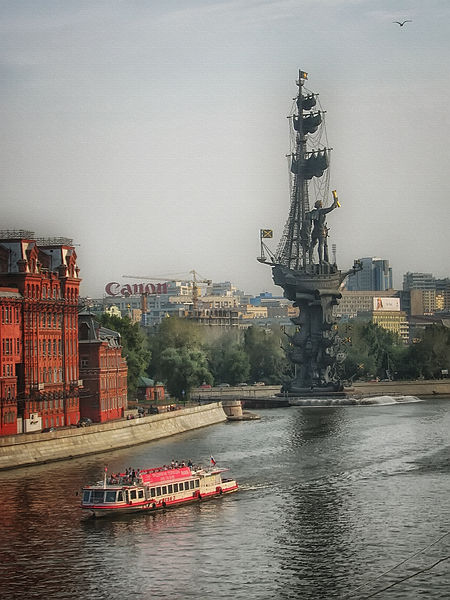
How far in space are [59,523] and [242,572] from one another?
17684mm

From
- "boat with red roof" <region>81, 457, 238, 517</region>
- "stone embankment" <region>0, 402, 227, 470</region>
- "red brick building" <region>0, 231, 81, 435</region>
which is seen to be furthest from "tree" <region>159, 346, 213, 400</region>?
"boat with red roof" <region>81, 457, 238, 517</region>

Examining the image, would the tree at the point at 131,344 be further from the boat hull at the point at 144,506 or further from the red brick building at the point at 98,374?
the boat hull at the point at 144,506

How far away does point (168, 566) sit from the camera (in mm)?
67750

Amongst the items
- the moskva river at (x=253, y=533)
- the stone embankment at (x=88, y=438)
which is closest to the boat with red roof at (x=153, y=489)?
the moskva river at (x=253, y=533)

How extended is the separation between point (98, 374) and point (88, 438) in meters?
22.3

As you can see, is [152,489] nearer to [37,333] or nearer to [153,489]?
[153,489]

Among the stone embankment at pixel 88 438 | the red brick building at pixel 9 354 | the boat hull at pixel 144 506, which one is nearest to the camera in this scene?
the boat hull at pixel 144 506

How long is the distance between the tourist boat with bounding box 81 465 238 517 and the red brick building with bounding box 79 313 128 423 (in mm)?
Answer: 41860

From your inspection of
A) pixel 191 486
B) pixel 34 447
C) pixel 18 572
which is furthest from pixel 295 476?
pixel 18 572

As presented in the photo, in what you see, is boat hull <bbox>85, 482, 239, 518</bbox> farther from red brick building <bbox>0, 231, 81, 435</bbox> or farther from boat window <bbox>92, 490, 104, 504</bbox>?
red brick building <bbox>0, 231, 81, 435</bbox>

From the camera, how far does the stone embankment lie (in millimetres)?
100963

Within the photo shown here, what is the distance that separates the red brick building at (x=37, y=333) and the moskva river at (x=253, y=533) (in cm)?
910

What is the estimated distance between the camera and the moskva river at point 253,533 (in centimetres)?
6375

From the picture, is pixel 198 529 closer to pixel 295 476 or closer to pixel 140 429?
pixel 295 476
